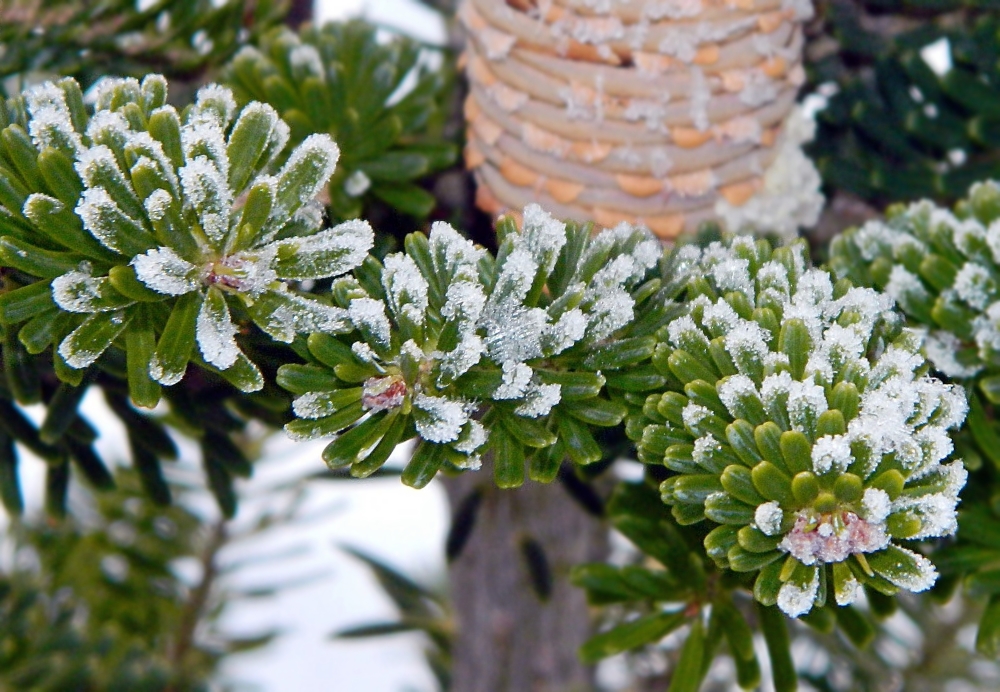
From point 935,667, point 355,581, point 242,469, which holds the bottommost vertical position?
point 355,581

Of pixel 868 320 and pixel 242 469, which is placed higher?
pixel 868 320

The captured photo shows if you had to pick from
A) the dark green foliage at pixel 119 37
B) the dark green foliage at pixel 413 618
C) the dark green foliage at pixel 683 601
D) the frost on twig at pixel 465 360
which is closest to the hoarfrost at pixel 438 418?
the frost on twig at pixel 465 360

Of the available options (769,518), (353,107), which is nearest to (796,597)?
(769,518)

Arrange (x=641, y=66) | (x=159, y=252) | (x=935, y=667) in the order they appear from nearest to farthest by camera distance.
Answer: (x=159, y=252) → (x=641, y=66) → (x=935, y=667)

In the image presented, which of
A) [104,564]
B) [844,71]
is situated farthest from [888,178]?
[104,564]

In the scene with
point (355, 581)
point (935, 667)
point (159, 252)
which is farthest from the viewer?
point (355, 581)

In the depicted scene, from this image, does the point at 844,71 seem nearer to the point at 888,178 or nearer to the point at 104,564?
the point at 888,178

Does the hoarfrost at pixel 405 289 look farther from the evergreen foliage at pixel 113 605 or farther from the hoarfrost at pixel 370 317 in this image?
the evergreen foliage at pixel 113 605
